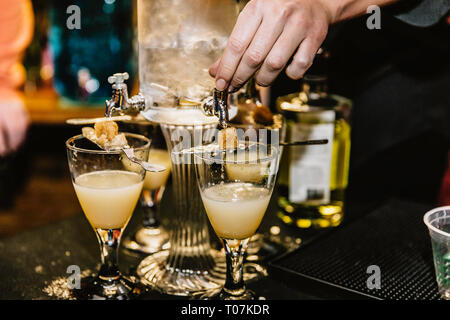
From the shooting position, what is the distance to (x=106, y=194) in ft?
3.03

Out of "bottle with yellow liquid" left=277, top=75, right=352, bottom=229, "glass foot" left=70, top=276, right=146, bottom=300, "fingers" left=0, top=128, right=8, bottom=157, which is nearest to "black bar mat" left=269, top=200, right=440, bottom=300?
"bottle with yellow liquid" left=277, top=75, right=352, bottom=229

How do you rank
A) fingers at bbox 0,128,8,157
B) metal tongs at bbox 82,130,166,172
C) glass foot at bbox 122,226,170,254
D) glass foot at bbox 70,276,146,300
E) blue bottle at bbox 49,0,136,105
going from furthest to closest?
blue bottle at bbox 49,0,136,105
fingers at bbox 0,128,8,157
glass foot at bbox 122,226,170,254
glass foot at bbox 70,276,146,300
metal tongs at bbox 82,130,166,172

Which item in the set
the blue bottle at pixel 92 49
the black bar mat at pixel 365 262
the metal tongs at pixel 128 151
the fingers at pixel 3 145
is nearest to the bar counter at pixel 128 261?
the black bar mat at pixel 365 262

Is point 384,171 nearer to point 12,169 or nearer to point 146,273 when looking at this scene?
point 146,273

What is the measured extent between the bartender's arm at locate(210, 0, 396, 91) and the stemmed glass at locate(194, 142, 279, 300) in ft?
0.42

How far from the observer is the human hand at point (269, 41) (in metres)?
0.87

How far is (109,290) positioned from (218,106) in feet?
1.28

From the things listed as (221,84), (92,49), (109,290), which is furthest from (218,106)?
(92,49)

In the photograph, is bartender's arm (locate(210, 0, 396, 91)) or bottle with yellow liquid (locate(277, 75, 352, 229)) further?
bottle with yellow liquid (locate(277, 75, 352, 229))

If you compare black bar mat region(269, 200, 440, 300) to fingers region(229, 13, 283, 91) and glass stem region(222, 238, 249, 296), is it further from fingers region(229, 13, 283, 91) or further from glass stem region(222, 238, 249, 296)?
fingers region(229, 13, 283, 91)

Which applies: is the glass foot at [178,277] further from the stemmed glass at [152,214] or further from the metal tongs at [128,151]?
the metal tongs at [128,151]

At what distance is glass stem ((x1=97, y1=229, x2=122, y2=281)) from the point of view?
0.98 meters

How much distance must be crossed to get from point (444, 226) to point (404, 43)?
92 centimetres
